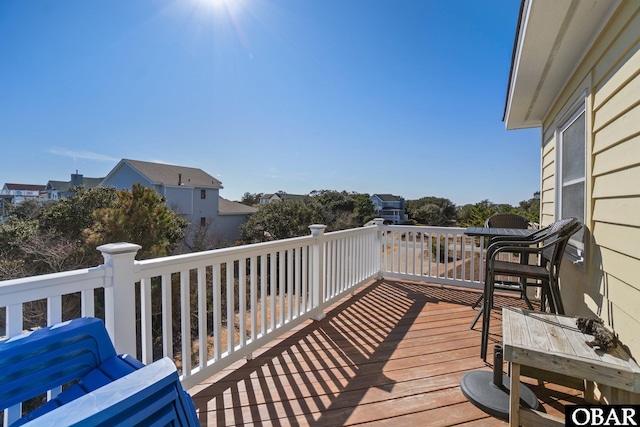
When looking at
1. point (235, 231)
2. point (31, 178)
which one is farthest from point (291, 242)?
point (31, 178)

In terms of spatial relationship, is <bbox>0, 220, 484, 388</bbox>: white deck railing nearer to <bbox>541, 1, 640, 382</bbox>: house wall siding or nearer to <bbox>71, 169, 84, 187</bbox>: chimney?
<bbox>541, 1, 640, 382</bbox>: house wall siding

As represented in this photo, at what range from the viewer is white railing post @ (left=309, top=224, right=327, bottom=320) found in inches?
123

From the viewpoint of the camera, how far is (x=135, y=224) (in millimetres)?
8727

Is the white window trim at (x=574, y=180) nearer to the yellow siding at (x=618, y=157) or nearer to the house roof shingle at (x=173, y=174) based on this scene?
the yellow siding at (x=618, y=157)

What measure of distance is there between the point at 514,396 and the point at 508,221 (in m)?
3.12

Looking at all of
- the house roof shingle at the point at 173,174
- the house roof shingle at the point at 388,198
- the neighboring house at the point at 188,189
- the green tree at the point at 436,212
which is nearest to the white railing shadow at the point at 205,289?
the neighboring house at the point at 188,189

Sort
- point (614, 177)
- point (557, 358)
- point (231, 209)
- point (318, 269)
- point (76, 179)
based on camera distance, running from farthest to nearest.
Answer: point (231, 209), point (76, 179), point (318, 269), point (614, 177), point (557, 358)

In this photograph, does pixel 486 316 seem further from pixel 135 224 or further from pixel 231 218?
pixel 231 218

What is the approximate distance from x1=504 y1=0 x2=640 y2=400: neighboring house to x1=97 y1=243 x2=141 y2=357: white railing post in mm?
2441

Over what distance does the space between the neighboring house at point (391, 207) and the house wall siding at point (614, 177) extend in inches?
1214

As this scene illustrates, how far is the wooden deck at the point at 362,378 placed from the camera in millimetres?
1709

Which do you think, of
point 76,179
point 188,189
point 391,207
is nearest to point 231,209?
point 188,189

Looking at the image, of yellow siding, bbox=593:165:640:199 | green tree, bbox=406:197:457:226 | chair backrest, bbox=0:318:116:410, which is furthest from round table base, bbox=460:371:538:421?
green tree, bbox=406:197:457:226

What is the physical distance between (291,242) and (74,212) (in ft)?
35.3
